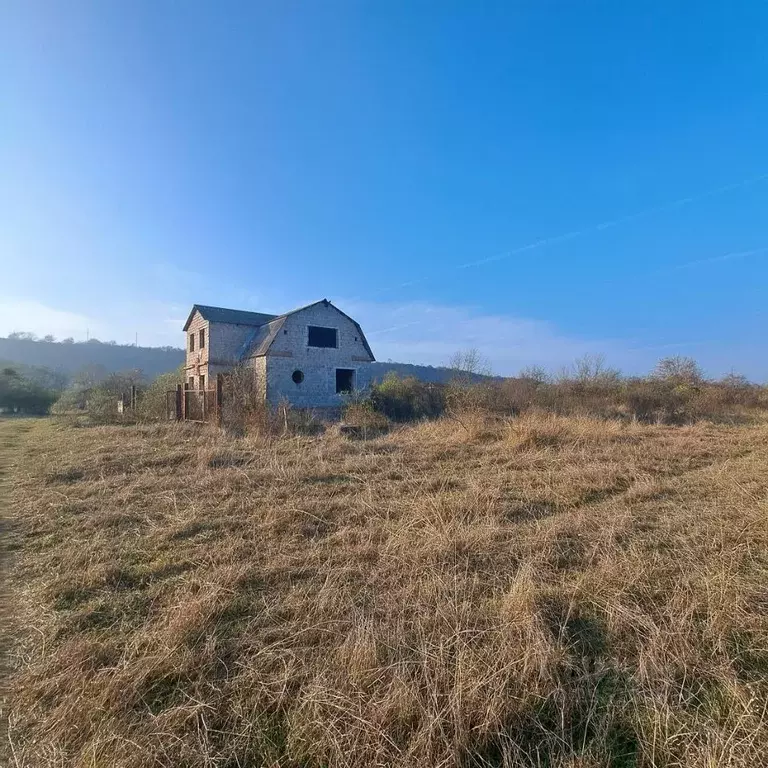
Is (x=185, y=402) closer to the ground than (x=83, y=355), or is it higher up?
closer to the ground

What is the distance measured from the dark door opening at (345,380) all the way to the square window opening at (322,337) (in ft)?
5.14

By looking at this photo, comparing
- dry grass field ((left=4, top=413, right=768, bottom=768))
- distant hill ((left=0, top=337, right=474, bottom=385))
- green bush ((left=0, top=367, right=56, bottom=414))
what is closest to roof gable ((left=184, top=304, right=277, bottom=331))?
green bush ((left=0, top=367, right=56, bottom=414))

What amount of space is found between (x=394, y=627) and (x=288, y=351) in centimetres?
1746

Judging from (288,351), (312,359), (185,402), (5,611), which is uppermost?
(288,351)

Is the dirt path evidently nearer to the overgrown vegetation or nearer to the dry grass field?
the dry grass field

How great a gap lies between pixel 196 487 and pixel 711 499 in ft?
23.8

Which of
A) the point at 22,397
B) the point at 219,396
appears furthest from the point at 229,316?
the point at 22,397

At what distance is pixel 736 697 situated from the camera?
Answer: 6.46 feet

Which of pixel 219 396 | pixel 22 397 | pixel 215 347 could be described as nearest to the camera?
pixel 219 396

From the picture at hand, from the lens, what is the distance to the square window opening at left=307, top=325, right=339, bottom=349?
66.0 ft

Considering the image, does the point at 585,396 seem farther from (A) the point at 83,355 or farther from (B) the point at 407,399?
(A) the point at 83,355

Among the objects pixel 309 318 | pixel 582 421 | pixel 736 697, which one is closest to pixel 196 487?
pixel 736 697

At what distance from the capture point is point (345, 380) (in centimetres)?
2175

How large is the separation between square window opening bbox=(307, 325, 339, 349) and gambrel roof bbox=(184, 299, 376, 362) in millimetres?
1099
